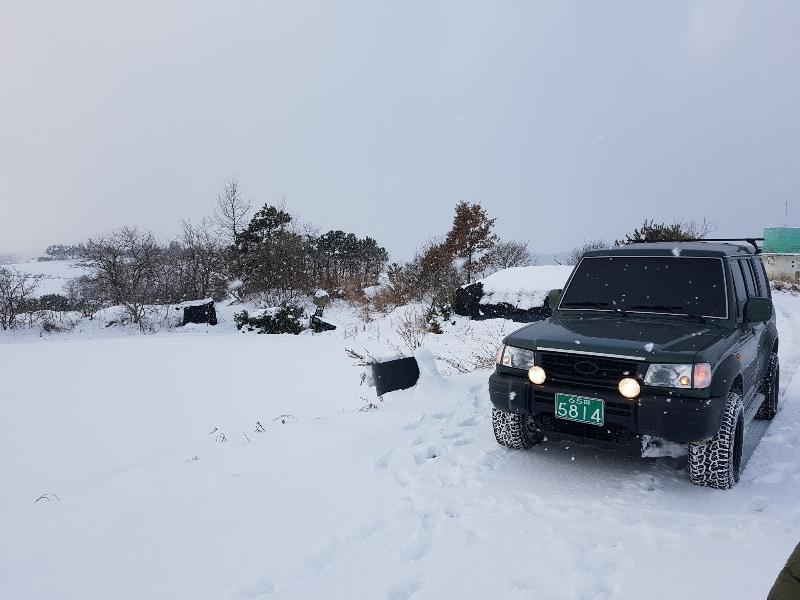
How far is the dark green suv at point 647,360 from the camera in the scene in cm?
336

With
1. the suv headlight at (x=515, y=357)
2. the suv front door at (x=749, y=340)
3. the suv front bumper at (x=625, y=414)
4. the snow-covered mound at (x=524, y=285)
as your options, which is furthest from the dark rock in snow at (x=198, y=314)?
the suv front door at (x=749, y=340)

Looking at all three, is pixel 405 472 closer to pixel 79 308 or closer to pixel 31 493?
pixel 31 493

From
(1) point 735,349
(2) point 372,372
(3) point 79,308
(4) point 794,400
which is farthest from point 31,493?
(3) point 79,308

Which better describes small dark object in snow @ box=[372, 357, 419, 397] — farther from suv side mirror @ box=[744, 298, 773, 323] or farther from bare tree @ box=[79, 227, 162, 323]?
bare tree @ box=[79, 227, 162, 323]

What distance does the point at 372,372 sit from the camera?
643 cm

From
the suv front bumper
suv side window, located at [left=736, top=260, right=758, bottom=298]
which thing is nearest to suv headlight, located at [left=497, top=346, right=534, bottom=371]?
the suv front bumper

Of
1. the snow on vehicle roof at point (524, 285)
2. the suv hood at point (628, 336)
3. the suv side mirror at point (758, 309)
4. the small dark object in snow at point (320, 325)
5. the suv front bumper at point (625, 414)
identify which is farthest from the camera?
the small dark object in snow at point (320, 325)

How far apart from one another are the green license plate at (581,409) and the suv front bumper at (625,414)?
34 millimetres

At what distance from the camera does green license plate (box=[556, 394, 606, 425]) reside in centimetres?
351

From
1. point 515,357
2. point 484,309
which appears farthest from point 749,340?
point 484,309

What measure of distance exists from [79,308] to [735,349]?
30.6 metres

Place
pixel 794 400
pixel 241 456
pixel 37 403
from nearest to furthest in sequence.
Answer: pixel 241 456
pixel 794 400
pixel 37 403

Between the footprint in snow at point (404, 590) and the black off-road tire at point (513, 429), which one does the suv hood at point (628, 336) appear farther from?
the footprint in snow at point (404, 590)

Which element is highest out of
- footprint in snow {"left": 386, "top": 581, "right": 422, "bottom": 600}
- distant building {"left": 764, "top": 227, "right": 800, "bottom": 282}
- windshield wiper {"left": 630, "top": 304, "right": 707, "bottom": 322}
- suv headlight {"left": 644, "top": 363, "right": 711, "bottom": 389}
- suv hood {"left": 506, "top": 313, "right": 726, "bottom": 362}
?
windshield wiper {"left": 630, "top": 304, "right": 707, "bottom": 322}
